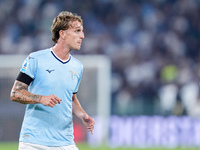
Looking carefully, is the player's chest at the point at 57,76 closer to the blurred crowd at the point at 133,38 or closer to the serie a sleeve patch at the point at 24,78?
the serie a sleeve patch at the point at 24,78

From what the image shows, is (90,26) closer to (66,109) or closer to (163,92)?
(163,92)

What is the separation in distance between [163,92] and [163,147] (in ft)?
6.91

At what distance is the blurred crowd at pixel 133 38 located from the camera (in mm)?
16422

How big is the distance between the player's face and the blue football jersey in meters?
0.22

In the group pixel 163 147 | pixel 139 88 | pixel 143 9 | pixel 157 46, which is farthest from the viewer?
pixel 143 9

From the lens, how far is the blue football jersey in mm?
5457

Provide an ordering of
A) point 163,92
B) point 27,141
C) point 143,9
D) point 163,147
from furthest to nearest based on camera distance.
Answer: point 143,9
point 163,92
point 163,147
point 27,141

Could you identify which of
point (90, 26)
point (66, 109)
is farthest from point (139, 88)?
point (66, 109)

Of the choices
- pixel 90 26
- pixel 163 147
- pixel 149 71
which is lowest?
pixel 163 147

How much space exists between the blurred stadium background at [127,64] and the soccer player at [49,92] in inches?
338

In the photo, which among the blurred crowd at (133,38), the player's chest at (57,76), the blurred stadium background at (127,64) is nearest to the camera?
the player's chest at (57,76)

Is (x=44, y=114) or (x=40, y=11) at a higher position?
(x=40, y=11)

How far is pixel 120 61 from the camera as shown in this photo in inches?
688

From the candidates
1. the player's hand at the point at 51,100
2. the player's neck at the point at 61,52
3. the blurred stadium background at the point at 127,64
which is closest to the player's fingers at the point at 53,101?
the player's hand at the point at 51,100
